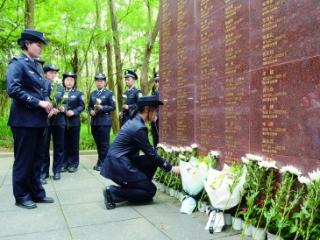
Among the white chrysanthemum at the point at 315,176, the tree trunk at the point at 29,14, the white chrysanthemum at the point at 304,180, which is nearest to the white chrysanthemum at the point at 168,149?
the white chrysanthemum at the point at 304,180

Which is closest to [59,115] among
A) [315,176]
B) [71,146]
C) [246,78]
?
[71,146]

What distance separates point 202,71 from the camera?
539 cm

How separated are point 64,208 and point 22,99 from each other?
144 cm

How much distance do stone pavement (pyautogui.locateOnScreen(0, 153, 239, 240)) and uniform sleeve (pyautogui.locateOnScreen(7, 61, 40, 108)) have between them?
1.31 metres

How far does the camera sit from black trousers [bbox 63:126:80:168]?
7.70m

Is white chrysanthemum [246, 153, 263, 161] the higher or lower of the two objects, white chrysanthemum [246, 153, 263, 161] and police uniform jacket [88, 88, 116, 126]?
the lower

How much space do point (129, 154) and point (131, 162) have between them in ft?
0.40

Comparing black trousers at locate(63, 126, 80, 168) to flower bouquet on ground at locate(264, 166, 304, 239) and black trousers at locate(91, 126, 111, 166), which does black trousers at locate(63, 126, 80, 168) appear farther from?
flower bouquet on ground at locate(264, 166, 304, 239)

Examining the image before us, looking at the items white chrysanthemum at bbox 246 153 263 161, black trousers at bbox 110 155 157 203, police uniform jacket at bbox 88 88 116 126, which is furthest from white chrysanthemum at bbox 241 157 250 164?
police uniform jacket at bbox 88 88 116 126

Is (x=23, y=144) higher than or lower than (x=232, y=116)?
lower

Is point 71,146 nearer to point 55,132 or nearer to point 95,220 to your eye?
point 55,132

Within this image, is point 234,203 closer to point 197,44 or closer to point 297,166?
point 297,166

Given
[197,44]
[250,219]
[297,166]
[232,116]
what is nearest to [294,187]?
[297,166]

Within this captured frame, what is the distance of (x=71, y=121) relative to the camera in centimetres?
755
